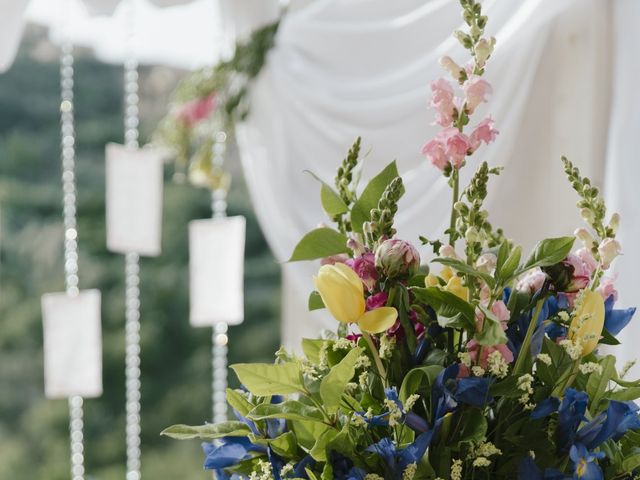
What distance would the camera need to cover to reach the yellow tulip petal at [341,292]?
2.43 ft

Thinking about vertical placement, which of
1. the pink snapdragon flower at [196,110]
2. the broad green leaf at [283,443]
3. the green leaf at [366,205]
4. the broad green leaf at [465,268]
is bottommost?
the broad green leaf at [283,443]

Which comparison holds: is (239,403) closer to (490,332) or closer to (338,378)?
(338,378)

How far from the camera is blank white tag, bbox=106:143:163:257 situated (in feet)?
6.97

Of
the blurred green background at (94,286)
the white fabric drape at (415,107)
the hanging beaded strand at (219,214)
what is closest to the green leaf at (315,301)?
the white fabric drape at (415,107)

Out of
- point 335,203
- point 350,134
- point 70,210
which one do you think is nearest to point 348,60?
point 350,134

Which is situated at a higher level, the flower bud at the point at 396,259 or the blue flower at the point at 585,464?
the flower bud at the point at 396,259

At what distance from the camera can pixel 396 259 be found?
0.74 meters

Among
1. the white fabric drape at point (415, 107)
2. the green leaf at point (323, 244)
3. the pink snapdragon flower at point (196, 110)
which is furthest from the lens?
the pink snapdragon flower at point (196, 110)

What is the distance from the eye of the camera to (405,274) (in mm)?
755

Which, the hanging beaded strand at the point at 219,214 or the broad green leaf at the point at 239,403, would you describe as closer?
the broad green leaf at the point at 239,403

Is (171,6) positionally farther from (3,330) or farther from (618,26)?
(3,330)

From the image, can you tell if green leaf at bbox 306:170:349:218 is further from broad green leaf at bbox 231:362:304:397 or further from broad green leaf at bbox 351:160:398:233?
broad green leaf at bbox 231:362:304:397

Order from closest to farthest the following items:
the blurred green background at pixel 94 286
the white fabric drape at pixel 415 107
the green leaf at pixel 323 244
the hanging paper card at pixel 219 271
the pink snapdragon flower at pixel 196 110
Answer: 1. the green leaf at pixel 323 244
2. the white fabric drape at pixel 415 107
3. the pink snapdragon flower at pixel 196 110
4. the hanging paper card at pixel 219 271
5. the blurred green background at pixel 94 286

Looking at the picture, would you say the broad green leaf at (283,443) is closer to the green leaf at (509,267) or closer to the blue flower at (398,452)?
the blue flower at (398,452)
